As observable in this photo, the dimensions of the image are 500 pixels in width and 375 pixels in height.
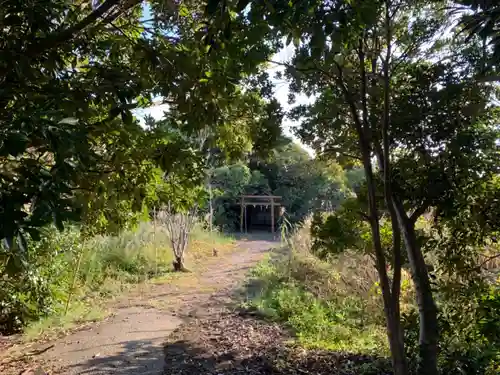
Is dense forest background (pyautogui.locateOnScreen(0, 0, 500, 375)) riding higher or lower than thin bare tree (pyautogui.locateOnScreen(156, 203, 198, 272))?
higher

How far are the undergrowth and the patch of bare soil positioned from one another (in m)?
1.37

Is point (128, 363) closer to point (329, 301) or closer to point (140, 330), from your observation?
point (140, 330)

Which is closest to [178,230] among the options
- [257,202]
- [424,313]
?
[424,313]

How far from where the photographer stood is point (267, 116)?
9.48 ft

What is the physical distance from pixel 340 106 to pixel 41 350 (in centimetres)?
394

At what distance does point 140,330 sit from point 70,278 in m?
1.74

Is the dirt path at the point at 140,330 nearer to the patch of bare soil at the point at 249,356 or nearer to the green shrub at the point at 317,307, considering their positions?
the patch of bare soil at the point at 249,356

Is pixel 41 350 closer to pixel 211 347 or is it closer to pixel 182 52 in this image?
pixel 211 347

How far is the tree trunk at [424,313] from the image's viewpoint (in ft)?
9.50

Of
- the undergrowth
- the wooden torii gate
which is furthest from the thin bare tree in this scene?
the wooden torii gate

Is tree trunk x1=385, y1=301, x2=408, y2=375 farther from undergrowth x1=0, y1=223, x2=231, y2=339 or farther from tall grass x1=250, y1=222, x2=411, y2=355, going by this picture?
undergrowth x1=0, y1=223, x2=231, y2=339

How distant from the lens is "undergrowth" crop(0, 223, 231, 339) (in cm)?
479

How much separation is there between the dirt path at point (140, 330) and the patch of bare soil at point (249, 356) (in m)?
0.22

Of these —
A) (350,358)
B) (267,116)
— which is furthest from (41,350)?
(267,116)
